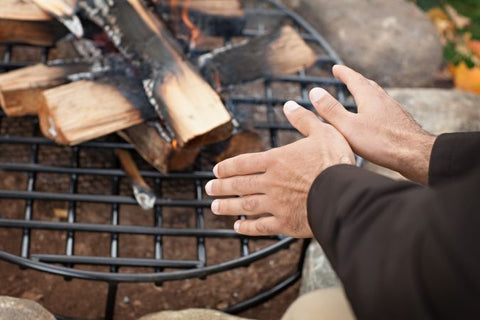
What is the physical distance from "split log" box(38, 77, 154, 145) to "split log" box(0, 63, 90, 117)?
0.10 meters

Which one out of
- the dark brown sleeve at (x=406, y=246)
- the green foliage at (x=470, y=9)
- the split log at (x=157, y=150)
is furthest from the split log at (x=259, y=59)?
the green foliage at (x=470, y=9)

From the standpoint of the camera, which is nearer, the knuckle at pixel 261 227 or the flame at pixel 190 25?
the knuckle at pixel 261 227

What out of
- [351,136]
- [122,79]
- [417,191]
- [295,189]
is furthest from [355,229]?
[122,79]

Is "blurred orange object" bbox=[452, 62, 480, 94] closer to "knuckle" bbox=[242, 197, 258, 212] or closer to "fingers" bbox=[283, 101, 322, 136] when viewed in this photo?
"fingers" bbox=[283, 101, 322, 136]

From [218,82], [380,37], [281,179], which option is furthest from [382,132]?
[380,37]

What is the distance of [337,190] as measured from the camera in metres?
1.47

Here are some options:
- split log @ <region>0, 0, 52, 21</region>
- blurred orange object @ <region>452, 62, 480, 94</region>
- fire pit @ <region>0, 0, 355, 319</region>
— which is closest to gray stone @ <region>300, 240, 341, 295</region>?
fire pit @ <region>0, 0, 355, 319</region>

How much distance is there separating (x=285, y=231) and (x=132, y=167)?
91 cm

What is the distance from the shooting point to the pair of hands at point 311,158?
1.72 metres

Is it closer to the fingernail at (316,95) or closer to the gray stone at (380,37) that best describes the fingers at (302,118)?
the fingernail at (316,95)

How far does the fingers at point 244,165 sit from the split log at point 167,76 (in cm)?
44

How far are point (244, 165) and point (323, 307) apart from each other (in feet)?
1.30

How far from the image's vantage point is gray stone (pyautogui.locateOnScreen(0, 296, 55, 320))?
1.91 metres

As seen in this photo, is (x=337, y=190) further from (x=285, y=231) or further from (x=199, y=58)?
(x=199, y=58)
